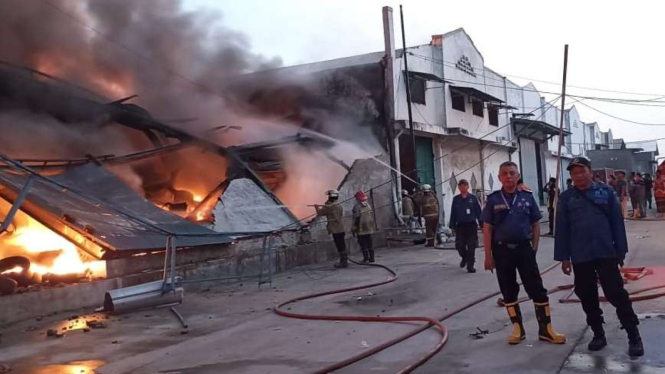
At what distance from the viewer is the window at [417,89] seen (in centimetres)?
1834

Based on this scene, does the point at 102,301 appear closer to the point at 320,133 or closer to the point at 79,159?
the point at 79,159

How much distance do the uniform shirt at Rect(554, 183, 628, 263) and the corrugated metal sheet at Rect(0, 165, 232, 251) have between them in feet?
17.0

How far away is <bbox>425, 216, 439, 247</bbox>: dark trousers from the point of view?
47.0ft

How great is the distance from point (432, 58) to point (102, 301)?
14018 mm

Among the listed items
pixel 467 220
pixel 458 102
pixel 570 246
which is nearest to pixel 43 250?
pixel 467 220

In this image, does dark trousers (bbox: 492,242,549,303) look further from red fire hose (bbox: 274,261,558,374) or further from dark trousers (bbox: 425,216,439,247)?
dark trousers (bbox: 425,216,439,247)

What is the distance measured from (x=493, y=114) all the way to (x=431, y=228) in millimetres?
10999

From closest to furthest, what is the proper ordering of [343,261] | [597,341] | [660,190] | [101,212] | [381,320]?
[597,341] → [381,320] → [101,212] → [343,261] → [660,190]

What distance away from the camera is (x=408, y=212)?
16031 mm

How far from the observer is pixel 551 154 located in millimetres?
31797

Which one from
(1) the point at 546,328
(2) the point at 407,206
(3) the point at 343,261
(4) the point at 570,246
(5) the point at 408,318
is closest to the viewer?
(4) the point at 570,246

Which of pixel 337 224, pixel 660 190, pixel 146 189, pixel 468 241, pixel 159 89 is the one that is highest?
pixel 159 89

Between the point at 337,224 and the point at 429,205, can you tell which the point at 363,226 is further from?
the point at 429,205

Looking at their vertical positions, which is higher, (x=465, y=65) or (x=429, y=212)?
(x=465, y=65)
